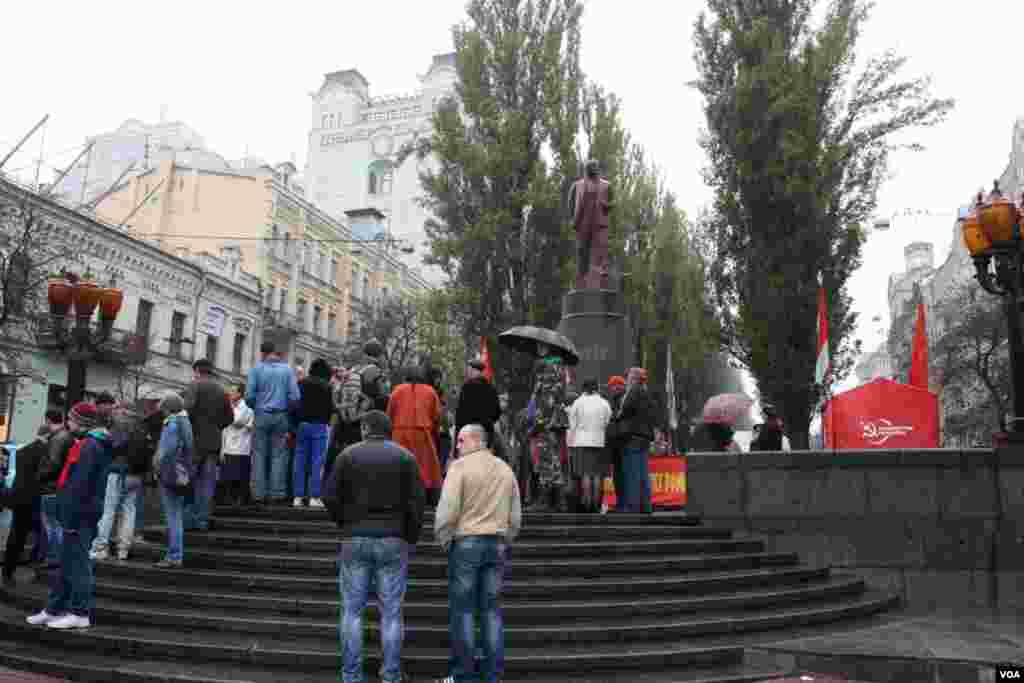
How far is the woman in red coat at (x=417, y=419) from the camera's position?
27.4ft

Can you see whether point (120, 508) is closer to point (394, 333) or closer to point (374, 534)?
point (374, 534)

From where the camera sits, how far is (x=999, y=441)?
33.1ft

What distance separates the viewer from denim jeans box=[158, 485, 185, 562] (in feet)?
25.1

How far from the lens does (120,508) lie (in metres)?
8.48

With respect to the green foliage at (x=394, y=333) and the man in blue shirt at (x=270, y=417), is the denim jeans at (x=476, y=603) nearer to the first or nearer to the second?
the man in blue shirt at (x=270, y=417)

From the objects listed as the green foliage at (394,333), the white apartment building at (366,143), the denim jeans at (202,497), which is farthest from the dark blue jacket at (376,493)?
the white apartment building at (366,143)

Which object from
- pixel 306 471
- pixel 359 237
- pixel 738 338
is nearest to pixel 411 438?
pixel 306 471

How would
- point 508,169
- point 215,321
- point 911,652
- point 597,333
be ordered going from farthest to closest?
1. point 215,321
2. point 508,169
3. point 597,333
4. point 911,652

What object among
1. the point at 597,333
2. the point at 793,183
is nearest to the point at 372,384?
the point at 597,333

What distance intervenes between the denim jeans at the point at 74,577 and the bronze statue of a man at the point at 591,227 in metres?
Result: 9.43

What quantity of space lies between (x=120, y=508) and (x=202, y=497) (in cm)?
82

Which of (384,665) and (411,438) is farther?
(411,438)

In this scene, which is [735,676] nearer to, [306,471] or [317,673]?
[317,673]

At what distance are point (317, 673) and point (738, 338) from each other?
15498mm
